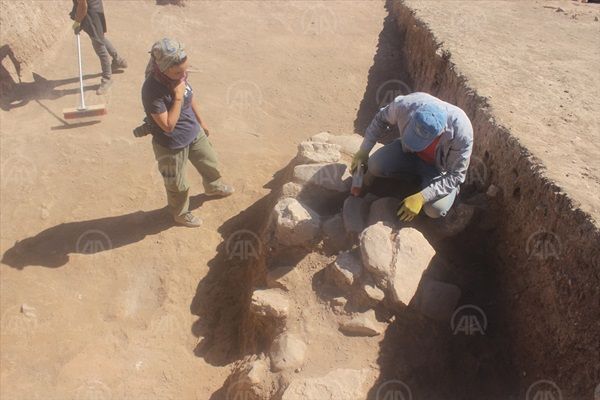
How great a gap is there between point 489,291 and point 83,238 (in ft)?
12.2

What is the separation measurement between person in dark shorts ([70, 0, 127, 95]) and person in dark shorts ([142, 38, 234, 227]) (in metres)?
3.00

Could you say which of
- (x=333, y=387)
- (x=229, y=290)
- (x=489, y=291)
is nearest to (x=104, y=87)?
(x=229, y=290)

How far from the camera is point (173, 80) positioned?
12.1ft

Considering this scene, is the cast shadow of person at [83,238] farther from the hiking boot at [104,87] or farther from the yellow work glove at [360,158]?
the hiking boot at [104,87]

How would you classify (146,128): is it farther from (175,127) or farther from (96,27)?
(96,27)

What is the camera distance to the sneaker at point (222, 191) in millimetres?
4957

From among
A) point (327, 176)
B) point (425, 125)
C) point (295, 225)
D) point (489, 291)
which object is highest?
point (425, 125)

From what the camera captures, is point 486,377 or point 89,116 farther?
point 89,116

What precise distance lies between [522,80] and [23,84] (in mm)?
6576

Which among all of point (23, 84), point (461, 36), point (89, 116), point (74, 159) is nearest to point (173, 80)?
point (74, 159)

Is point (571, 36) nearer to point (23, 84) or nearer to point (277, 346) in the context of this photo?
point (277, 346)

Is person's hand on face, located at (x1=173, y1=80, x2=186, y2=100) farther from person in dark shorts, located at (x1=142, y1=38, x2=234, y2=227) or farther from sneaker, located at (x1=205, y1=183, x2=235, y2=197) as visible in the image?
sneaker, located at (x1=205, y1=183, x2=235, y2=197)

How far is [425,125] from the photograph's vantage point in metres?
3.36

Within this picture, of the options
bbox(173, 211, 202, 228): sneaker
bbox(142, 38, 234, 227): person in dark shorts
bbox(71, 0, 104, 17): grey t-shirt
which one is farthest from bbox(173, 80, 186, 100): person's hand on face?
bbox(71, 0, 104, 17): grey t-shirt
